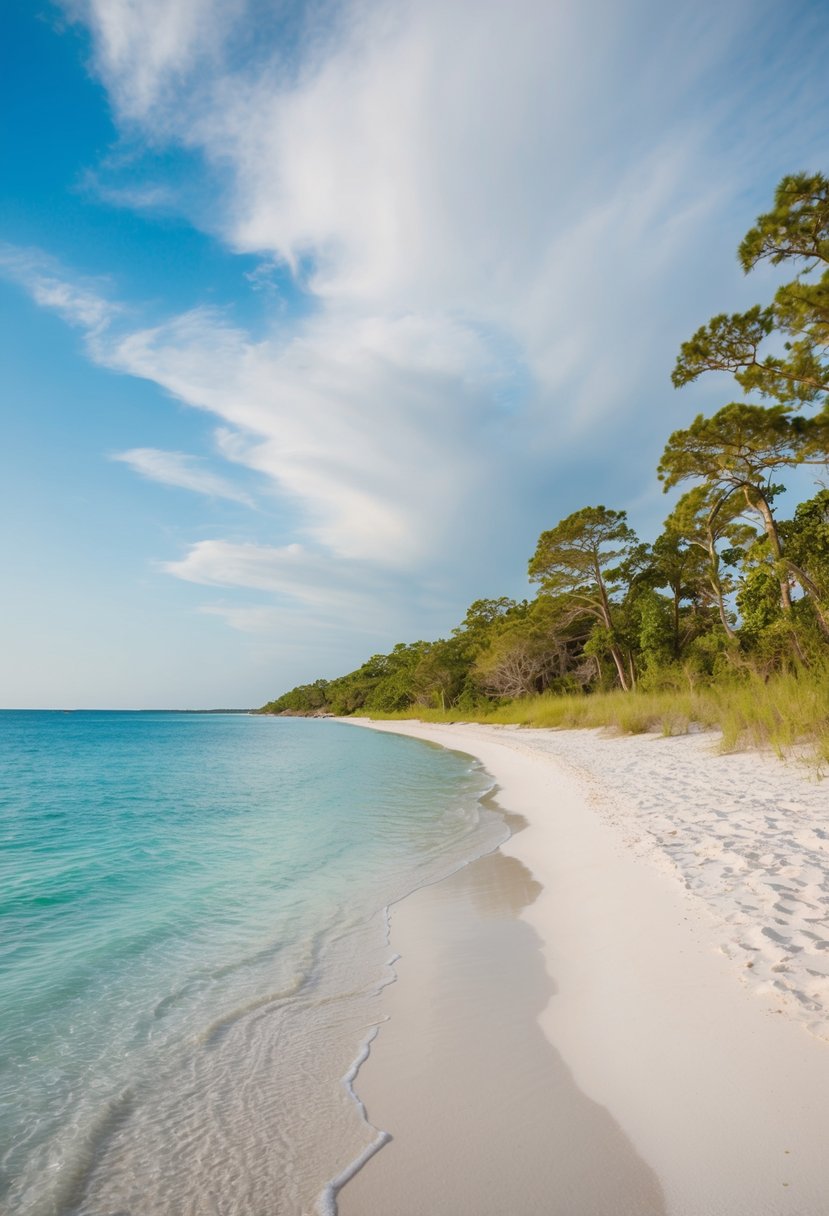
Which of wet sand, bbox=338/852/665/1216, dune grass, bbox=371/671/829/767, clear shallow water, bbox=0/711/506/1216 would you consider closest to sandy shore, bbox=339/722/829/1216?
wet sand, bbox=338/852/665/1216

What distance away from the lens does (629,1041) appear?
2695 millimetres

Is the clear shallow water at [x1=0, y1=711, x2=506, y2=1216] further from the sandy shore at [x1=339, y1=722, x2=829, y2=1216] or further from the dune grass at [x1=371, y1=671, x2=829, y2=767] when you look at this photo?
the dune grass at [x1=371, y1=671, x2=829, y2=767]

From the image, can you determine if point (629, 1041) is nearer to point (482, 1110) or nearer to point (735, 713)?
point (482, 1110)

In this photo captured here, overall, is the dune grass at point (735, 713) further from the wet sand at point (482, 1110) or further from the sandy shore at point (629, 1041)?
the wet sand at point (482, 1110)

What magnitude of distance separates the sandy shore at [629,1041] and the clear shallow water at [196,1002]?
326 mm

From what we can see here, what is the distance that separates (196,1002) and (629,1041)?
2.76 m

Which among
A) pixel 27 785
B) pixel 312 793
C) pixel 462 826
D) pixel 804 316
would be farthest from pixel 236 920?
pixel 27 785

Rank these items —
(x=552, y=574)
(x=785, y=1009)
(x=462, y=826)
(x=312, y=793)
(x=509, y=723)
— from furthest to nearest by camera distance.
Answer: (x=509, y=723)
(x=552, y=574)
(x=312, y=793)
(x=462, y=826)
(x=785, y=1009)

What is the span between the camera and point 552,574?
92.9 ft

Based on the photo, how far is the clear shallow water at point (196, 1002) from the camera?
7.27 feet

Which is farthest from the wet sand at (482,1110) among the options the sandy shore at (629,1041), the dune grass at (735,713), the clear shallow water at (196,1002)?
the dune grass at (735,713)

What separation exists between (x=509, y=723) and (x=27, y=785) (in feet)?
80.6

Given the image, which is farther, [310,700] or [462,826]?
[310,700]

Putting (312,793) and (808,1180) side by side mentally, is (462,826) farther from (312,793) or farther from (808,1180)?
(808,1180)
